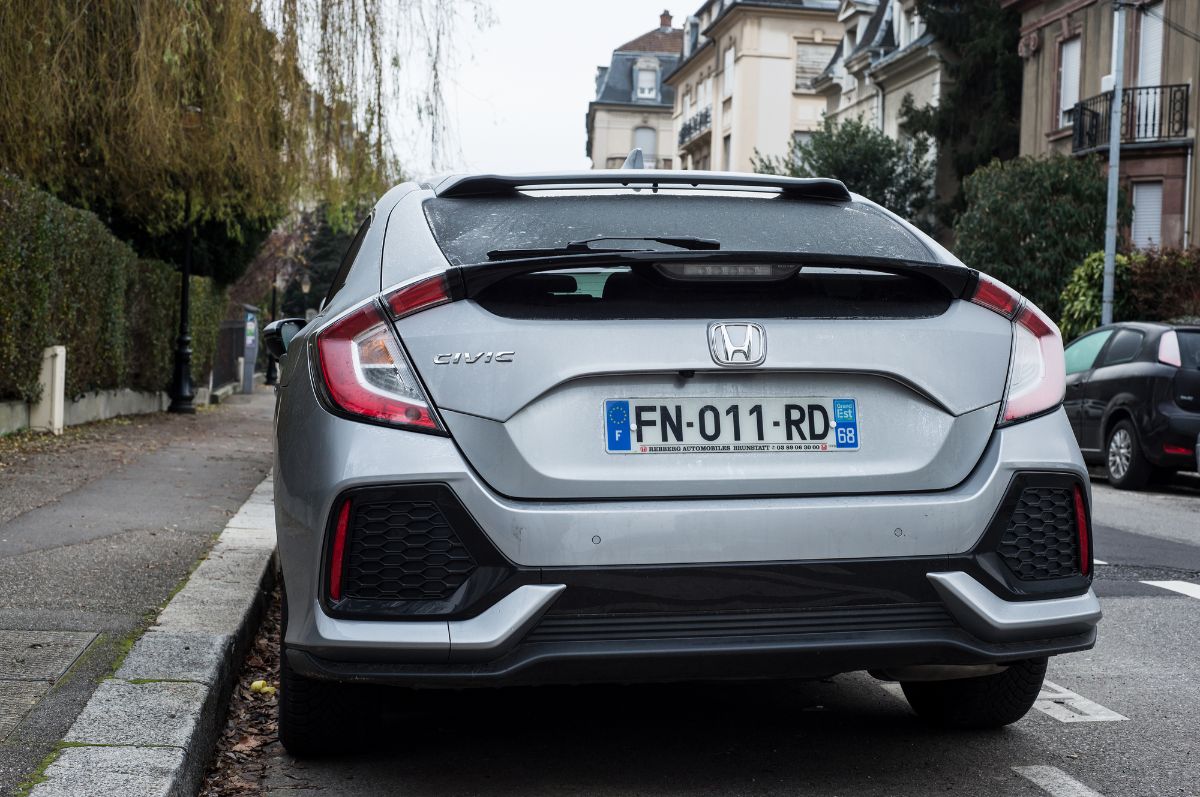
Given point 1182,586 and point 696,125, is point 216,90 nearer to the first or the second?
point 1182,586

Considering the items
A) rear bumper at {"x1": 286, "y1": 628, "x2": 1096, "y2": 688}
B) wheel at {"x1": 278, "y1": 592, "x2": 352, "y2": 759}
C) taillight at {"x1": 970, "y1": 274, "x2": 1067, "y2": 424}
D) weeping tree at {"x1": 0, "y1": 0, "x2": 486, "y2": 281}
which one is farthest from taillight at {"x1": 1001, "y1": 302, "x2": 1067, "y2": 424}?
weeping tree at {"x1": 0, "y1": 0, "x2": 486, "y2": 281}

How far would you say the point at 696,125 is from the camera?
237 feet

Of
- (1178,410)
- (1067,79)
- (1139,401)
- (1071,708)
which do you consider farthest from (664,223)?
(1067,79)

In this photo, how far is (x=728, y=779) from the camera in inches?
159

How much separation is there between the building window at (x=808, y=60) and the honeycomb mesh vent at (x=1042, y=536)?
63.0m

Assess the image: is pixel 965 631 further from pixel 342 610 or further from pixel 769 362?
pixel 342 610

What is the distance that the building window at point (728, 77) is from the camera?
66.6 m

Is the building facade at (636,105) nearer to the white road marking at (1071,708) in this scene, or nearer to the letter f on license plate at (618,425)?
the white road marking at (1071,708)

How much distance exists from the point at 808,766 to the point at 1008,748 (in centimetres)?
65

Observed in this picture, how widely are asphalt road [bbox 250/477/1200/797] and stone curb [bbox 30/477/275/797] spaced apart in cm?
29

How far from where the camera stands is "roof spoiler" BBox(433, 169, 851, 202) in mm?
4223

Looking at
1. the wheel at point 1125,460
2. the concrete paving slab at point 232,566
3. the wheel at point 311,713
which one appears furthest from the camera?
the wheel at point 1125,460

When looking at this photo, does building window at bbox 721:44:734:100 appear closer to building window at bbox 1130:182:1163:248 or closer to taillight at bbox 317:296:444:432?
building window at bbox 1130:182:1163:248

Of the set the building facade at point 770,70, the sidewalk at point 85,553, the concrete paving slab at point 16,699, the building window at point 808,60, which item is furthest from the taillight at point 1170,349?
the building window at point 808,60
